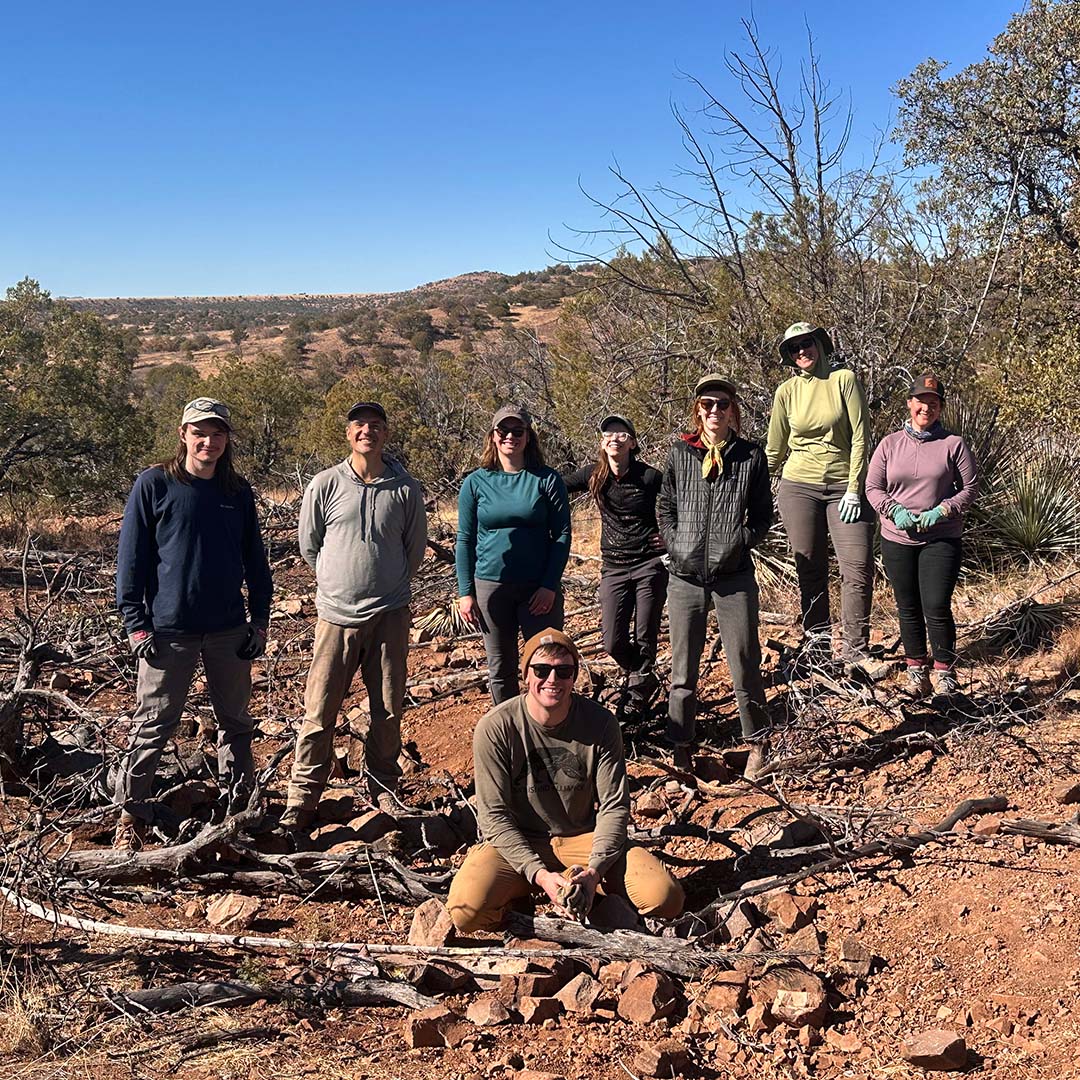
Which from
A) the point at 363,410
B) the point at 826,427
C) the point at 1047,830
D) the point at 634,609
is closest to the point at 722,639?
the point at 634,609

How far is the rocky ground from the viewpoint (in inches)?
117

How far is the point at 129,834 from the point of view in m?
4.36

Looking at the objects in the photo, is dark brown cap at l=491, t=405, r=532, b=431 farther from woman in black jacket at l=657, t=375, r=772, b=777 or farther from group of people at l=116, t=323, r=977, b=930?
woman in black jacket at l=657, t=375, r=772, b=777

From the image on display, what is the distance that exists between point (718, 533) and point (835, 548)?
3.68 feet

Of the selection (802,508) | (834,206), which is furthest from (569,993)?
(834,206)

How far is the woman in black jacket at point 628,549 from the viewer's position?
16.6 ft

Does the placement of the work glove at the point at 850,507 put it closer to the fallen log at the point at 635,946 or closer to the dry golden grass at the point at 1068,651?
the dry golden grass at the point at 1068,651

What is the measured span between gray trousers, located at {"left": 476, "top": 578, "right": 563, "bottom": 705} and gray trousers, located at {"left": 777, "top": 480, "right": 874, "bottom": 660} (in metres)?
1.46

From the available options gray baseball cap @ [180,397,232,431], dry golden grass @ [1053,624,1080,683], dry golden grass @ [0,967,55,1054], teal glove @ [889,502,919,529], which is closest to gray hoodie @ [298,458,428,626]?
gray baseball cap @ [180,397,232,431]

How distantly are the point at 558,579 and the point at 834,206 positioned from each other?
4.56m

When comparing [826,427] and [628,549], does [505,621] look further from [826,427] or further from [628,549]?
[826,427]

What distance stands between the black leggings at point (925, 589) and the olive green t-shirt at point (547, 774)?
2.21 metres

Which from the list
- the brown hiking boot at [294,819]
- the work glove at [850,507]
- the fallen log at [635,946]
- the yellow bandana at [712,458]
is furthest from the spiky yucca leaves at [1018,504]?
the brown hiking boot at [294,819]

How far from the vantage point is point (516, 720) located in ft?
12.2
